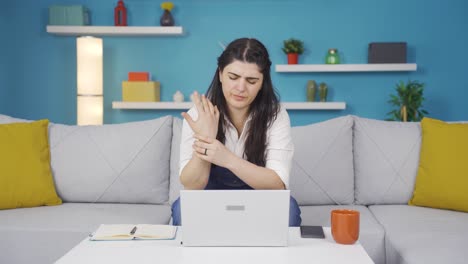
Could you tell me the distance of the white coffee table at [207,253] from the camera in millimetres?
1418

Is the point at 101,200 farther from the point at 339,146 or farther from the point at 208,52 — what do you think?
the point at 208,52

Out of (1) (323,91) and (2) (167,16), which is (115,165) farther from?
(1) (323,91)

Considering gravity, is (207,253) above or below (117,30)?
below

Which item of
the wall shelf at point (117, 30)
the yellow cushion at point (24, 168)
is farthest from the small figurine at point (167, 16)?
the yellow cushion at point (24, 168)

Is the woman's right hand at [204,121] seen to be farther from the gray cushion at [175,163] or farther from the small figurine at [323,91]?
the small figurine at [323,91]

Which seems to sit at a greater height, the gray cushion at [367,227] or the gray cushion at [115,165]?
the gray cushion at [115,165]

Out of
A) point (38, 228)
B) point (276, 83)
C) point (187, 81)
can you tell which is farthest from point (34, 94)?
point (38, 228)

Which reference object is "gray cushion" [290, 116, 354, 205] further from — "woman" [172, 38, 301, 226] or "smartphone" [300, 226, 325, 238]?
"smartphone" [300, 226, 325, 238]

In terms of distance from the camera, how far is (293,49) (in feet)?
15.2

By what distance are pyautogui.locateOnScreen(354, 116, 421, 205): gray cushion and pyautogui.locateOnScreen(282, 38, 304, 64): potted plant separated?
1.95m

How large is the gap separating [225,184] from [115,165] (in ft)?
2.40

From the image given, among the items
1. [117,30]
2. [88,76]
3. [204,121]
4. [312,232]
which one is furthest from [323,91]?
[312,232]

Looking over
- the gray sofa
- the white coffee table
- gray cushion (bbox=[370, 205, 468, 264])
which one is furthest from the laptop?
the gray sofa

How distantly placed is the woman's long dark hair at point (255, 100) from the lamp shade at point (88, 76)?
99.5 inches
